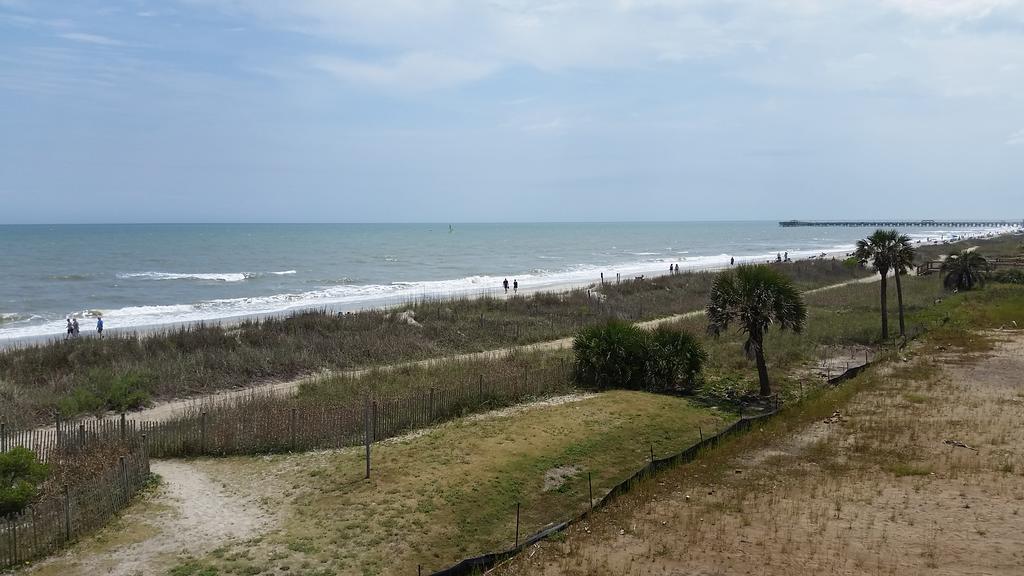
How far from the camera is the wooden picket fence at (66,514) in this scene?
1116 cm

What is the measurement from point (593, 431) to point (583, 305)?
87.5ft

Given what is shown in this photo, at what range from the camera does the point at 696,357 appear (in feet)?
79.2

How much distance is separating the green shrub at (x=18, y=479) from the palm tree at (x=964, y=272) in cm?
5586

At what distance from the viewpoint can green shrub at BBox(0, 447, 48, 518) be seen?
12117 millimetres

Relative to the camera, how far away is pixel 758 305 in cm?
2216

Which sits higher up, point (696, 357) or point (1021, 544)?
point (696, 357)

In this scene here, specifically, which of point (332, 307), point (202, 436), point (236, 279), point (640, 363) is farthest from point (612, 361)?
point (236, 279)

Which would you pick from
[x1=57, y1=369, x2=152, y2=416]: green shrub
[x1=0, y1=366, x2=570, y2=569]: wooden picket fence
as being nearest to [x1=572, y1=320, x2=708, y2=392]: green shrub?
[x1=0, y1=366, x2=570, y2=569]: wooden picket fence

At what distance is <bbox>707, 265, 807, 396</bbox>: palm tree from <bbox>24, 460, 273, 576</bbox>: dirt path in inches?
598

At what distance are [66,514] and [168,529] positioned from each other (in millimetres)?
1600

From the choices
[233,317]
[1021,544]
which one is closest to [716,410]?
[1021,544]

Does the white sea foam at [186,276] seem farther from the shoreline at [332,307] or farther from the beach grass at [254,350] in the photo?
the beach grass at [254,350]

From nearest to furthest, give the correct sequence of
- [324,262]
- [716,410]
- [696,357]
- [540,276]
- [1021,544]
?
[1021,544], [716,410], [696,357], [540,276], [324,262]

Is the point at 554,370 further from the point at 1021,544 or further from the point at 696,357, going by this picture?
the point at 1021,544
